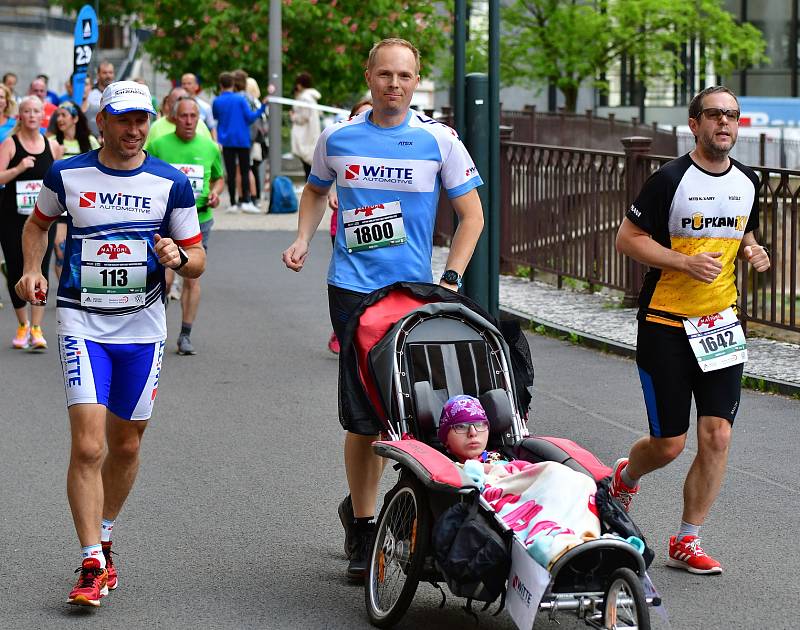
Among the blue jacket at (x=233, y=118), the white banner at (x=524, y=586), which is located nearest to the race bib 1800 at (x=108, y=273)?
the white banner at (x=524, y=586)

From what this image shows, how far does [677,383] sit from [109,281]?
2325 mm

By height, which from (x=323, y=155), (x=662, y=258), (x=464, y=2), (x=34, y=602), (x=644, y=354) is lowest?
(x=34, y=602)

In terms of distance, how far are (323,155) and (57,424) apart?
3853mm

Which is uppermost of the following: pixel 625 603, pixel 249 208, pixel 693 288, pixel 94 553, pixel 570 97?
pixel 570 97

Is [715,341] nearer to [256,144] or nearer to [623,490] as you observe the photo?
[623,490]

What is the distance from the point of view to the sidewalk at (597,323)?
10.9 m

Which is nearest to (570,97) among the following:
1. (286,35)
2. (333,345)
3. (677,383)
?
(286,35)

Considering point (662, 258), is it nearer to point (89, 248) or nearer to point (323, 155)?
point (323, 155)

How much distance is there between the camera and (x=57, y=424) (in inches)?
381

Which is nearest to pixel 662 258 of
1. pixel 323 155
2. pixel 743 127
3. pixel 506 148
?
pixel 323 155

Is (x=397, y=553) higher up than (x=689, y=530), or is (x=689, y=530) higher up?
(x=397, y=553)

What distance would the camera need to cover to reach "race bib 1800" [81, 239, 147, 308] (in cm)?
601

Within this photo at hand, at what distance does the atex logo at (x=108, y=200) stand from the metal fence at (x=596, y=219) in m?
6.72

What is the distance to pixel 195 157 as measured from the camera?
41.0 feet
